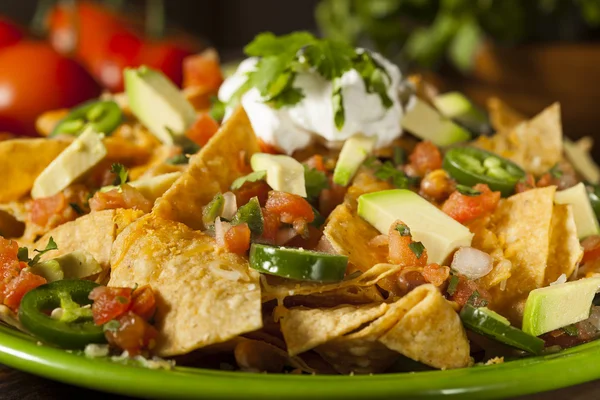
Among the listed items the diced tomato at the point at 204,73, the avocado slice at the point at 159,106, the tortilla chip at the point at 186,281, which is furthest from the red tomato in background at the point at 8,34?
the tortilla chip at the point at 186,281

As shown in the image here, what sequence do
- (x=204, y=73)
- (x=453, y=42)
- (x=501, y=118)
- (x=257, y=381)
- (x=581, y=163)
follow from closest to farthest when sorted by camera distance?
(x=257, y=381)
(x=581, y=163)
(x=501, y=118)
(x=204, y=73)
(x=453, y=42)

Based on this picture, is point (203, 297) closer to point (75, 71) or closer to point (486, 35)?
point (75, 71)

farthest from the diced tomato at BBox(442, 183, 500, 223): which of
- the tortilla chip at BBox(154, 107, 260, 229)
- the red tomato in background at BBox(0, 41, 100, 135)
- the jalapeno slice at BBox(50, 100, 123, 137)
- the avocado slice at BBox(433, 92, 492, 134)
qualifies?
the red tomato in background at BBox(0, 41, 100, 135)

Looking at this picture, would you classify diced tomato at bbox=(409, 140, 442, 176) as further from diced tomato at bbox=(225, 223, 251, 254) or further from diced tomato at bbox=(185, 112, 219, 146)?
diced tomato at bbox=(225, 223, 251, 254)

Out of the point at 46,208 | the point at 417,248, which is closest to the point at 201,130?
the point at 46,208

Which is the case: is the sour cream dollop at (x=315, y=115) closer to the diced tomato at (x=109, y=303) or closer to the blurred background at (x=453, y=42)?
the diced tomato at (x=109, y=303)

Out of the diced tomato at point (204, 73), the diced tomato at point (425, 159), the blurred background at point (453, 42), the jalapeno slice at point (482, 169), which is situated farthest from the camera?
the blurred background at point (453, 42)

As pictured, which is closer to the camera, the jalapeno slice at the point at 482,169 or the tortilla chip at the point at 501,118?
the jalapeno slice at the point at 482,169

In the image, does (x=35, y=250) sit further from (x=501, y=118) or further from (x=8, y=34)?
(x=8, y=34)
